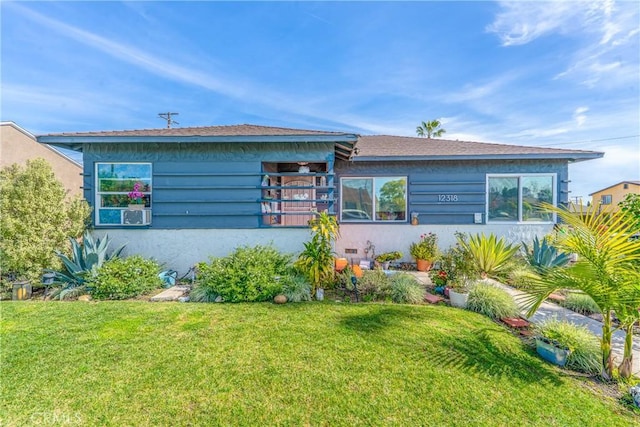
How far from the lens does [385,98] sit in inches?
518

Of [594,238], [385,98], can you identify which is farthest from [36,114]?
[594,238]

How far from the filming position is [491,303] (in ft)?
14.2

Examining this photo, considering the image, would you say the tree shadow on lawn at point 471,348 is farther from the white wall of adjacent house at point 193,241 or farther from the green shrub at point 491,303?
the white wall of adjacent house at point 193,241

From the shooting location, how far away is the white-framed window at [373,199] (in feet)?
27.9

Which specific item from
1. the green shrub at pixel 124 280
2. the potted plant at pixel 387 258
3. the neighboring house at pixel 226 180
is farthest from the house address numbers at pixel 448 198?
the green shrub at pixel 124 280

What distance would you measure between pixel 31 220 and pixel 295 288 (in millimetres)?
5710

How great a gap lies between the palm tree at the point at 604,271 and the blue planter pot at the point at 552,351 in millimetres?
318

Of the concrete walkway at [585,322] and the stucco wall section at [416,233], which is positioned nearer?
the concrete walkway at [585,322]

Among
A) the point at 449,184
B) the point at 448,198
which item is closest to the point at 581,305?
the point at 448,198

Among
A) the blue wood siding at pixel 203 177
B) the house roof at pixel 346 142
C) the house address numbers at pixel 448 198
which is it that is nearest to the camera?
the house roof at pixel 346 142

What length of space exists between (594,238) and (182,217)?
7.60m

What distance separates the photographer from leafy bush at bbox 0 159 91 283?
5.06 m

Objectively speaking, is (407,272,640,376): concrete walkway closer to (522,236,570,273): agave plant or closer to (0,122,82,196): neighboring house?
(522,236,570,273): agave plant

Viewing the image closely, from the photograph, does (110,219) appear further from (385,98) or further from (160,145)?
(385,98)
